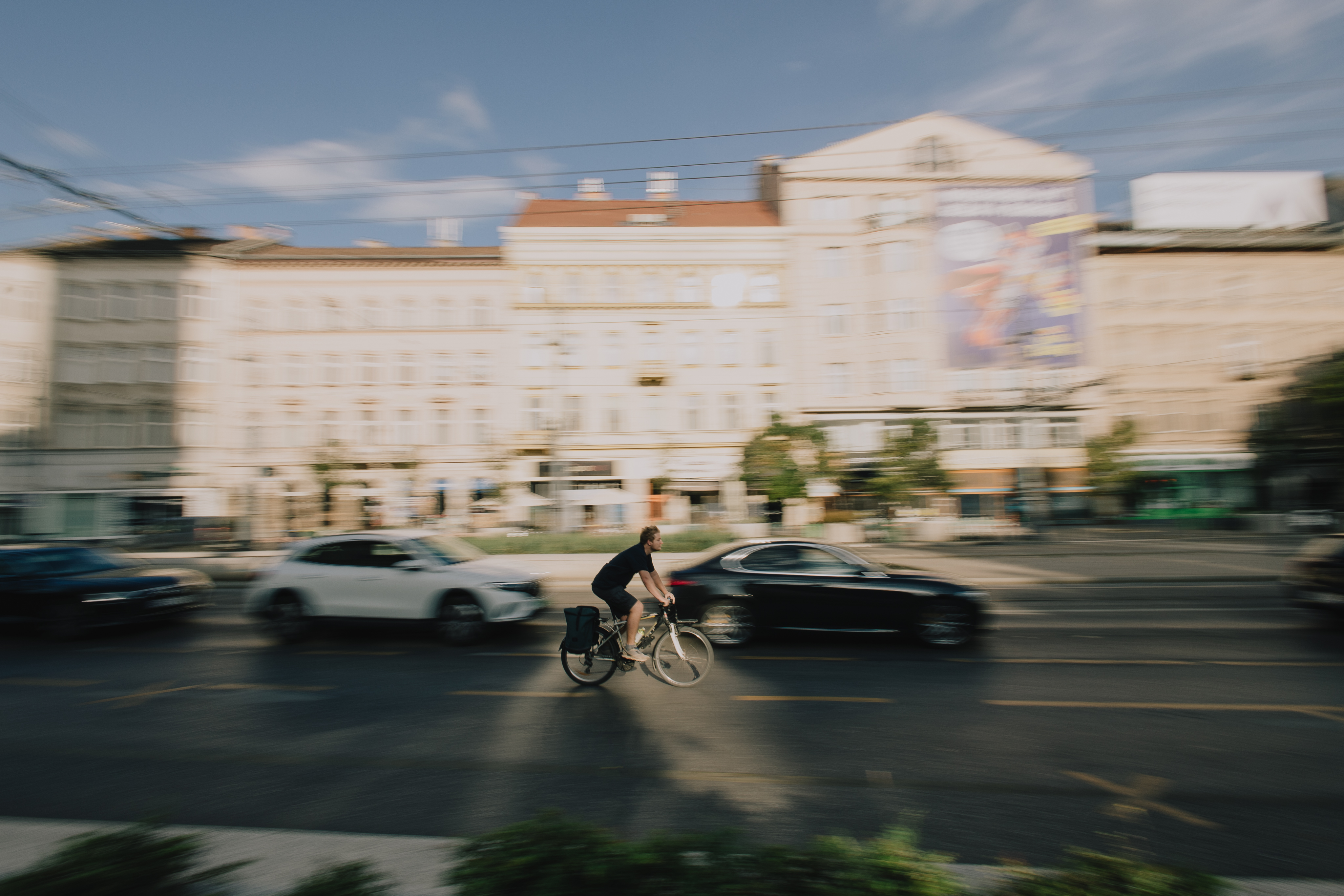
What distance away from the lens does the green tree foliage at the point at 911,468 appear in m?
30.3

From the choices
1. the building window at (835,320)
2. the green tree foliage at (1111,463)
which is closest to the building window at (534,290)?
the building window at (835,320)

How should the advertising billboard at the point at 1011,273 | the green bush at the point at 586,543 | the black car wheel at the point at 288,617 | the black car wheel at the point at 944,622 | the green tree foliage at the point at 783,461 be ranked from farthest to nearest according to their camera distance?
1. the advertising billboard at the point at 1011,273
2. the green tree foliage at the point at 783,461
3. the green bush at the point at 586,543
4. the black car wheel at the point at 288,617
5. the black car wheel at the point at 944,622

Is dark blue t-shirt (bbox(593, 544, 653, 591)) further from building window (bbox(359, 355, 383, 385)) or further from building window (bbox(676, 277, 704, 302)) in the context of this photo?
building window (bbox(359, 355, 383, 385))

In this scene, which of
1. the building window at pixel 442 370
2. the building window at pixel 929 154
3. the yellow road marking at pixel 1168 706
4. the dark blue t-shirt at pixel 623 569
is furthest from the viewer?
the building window at pixel 929 154

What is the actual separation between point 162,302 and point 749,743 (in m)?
41.9

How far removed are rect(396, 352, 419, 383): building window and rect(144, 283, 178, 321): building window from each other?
11.9 m

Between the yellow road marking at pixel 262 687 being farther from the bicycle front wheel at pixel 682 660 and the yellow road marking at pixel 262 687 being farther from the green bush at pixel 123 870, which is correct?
the green bush at pixel 123 870

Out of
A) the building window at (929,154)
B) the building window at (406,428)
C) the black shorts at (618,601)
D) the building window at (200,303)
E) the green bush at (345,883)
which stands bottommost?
the green bush at (345,883)

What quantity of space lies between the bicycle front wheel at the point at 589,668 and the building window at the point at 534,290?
30716 millimetres

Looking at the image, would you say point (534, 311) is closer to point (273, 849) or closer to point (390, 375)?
point (390, 375)

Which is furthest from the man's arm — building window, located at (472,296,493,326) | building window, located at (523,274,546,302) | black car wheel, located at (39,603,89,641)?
building window, located at (472,296,493,326)

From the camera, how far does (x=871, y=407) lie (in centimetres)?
3631

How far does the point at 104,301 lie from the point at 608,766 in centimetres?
4361

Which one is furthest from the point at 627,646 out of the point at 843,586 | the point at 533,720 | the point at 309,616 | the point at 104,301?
the point at 104,301
